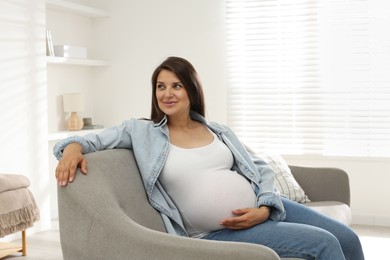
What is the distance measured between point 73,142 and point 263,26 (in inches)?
135

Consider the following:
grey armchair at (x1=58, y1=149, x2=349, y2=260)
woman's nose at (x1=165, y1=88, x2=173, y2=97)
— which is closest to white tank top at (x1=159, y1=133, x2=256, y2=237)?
grey armchair at (x1=58, y1=149, x2=349, y2=260)

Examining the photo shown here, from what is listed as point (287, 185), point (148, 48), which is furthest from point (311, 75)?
point (287, 185)

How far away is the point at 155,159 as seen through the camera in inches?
87.2

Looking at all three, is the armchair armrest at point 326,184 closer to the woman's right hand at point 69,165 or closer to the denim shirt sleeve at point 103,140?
the denim shirt sleeve at point 103,140

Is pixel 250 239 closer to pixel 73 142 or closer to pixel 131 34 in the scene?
pixel 73 142

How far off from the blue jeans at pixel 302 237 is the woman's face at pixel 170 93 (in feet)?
1.67

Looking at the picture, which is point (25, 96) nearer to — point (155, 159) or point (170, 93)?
point (170, 93)

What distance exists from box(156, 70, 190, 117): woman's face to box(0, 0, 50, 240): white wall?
7.50ft

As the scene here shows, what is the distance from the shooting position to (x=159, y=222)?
2201 mm

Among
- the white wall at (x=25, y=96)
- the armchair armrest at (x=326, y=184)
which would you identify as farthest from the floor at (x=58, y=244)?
the armchair armrest at (x=326, y=184)

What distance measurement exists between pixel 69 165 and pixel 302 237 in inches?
32.7

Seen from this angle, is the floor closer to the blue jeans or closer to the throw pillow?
the throw pillow

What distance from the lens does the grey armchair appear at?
1.76m

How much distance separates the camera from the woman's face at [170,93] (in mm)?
2344
